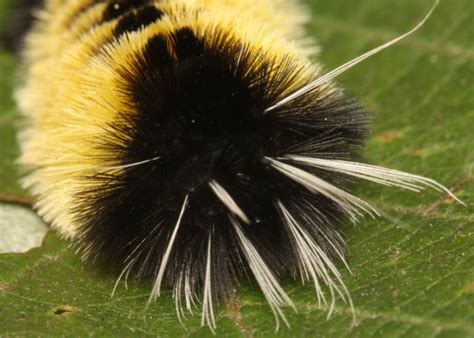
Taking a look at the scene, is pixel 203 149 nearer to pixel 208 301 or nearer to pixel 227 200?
pixel 227 200

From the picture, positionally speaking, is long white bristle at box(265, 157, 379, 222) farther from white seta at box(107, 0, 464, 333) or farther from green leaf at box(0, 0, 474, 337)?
green leaf at box(0, 0, 474, 337)

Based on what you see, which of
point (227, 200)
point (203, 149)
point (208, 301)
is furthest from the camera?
point (208, 301)

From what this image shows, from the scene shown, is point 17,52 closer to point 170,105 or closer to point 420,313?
point 170,105

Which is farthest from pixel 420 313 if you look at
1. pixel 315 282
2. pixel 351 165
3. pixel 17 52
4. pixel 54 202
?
pixel 17 52

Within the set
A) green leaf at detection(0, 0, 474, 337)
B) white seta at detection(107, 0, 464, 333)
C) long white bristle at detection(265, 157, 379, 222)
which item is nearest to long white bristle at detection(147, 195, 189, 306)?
white seta at detection(107, 0, 464, 333)

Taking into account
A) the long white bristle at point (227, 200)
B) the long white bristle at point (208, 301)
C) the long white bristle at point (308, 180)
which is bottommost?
the long white bristle at point (208, 301)

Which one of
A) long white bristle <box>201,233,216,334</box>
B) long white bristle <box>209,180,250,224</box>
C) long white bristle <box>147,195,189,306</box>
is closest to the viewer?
long white bristle <box>209,180,250,224</box>

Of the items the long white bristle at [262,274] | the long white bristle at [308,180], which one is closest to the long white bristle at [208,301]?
the long white bristle at [262,274]

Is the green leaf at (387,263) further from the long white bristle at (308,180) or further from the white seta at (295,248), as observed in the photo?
the long white bristle at (308,180)

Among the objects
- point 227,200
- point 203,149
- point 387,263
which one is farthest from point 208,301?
point 387,263
